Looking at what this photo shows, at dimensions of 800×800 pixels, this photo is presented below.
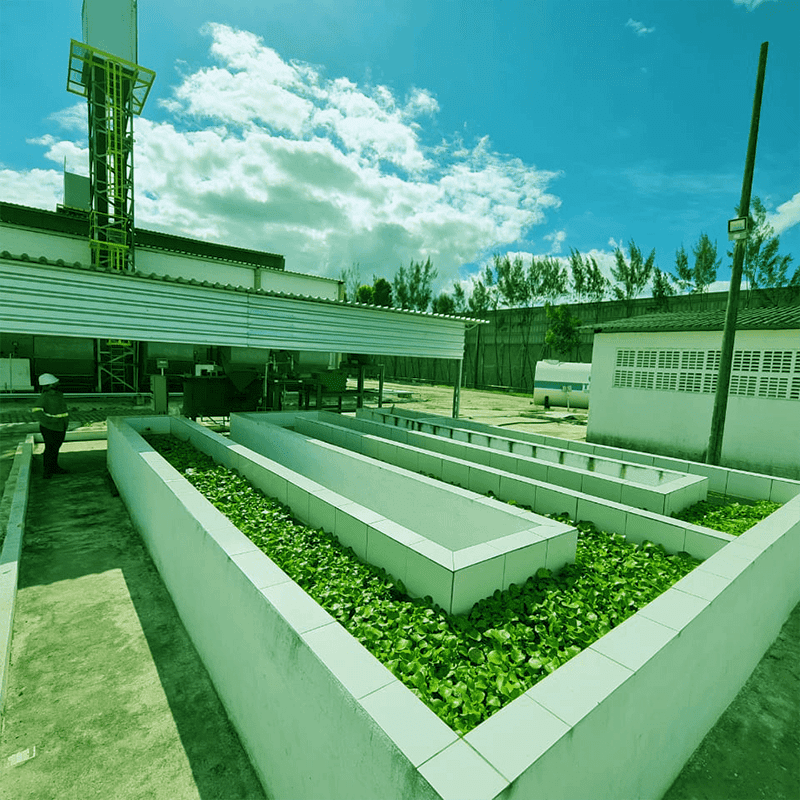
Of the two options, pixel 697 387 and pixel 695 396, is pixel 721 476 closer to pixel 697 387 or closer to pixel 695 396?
pixel 695 396

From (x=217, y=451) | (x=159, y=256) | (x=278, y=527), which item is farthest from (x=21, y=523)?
(x=159, y=256)

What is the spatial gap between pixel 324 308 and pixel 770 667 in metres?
11.6

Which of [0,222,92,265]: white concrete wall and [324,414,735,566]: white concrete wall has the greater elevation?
[0,222,92,265]: white concrete wall

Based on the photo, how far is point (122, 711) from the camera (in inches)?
137

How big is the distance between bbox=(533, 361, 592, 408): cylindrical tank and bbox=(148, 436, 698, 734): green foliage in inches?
864

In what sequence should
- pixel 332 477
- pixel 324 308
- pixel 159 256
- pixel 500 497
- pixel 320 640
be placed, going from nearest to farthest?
pixel 320 640 → pixel 500 497 → pixel 332 477 → pixel 324 308 → pixel 159 256

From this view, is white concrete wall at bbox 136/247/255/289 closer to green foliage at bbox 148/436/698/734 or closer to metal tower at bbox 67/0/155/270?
metal tower at bbox 67/0/155/270

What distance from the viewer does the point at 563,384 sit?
2617 cm

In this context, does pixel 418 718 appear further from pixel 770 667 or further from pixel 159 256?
pixel 159 256

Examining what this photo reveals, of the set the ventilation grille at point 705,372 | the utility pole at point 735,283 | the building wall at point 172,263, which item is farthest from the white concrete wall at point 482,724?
the building wall at point 172,263

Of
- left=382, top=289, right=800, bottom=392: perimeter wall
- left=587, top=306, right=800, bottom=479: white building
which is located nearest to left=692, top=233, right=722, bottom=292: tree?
left=382, top=289, right=800, bottom=392: perimeter wall

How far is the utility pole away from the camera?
28.1 ft

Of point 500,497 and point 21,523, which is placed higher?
point 500,497

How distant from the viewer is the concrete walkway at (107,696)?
293 cm
